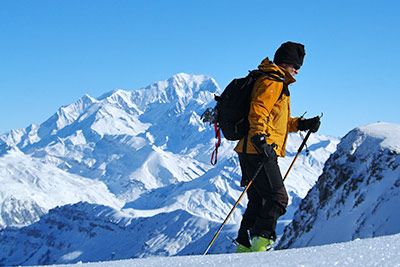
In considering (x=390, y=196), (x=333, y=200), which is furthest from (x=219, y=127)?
(x=333, y=200)

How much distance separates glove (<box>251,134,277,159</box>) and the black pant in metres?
0.15

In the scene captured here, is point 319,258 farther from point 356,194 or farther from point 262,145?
point 356,194

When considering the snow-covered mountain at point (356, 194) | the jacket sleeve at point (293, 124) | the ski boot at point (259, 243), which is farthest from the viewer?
the snow-covered mountain at point (356, 194)

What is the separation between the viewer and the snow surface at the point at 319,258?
551 cm

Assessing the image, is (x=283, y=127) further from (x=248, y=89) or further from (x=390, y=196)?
(x=390, y=196)

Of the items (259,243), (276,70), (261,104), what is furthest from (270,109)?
(259,243)

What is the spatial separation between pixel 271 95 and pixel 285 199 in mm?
1444

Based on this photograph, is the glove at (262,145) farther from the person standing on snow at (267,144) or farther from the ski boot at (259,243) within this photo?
the ski boot at (259,243)

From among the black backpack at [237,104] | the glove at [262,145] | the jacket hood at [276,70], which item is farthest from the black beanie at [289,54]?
the glove at [262,145]

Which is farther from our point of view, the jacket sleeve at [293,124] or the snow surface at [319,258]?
the jacket sleeve at [293,124]

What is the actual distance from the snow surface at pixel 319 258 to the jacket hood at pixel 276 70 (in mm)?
2609

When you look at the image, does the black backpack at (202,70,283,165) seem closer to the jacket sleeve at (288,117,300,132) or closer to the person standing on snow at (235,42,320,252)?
the person standing on snow at (235,42,320,252)

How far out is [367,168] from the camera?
160ft

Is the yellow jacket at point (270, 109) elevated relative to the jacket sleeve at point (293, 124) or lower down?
elevated
